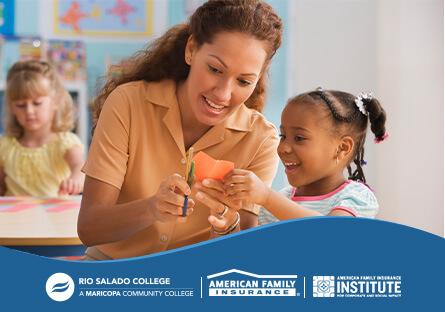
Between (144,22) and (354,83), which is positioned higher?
(144,22)

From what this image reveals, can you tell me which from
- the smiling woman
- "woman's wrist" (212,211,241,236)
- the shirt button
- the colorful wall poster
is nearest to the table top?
the smiling woman

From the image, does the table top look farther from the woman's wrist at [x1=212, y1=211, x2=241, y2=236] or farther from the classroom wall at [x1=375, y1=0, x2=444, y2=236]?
the classroom wall at [x1=375, y1=0, x2=444, y2=236]

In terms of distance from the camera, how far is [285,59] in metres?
2.93

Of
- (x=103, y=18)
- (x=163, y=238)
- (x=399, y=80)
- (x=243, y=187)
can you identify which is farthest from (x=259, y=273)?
(x=103, y=18)

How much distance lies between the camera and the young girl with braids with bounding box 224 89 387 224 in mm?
922

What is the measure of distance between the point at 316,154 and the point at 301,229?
0.24 meters

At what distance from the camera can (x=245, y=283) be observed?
717 mm

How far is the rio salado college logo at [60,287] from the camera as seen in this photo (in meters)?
0.71

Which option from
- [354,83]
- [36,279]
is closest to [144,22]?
[354,83]

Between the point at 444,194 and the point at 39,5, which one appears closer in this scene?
the point at 444,194

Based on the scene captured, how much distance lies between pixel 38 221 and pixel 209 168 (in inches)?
24.2

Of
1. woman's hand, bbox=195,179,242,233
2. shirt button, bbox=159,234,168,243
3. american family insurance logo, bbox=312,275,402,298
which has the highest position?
woman's hand, bbox=195,179,242,233

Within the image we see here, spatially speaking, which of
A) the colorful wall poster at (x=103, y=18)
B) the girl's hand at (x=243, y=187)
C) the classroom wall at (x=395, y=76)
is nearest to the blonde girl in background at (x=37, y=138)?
the classroom wall at (x=395, y=76)

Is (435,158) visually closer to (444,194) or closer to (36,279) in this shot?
(444,194)
